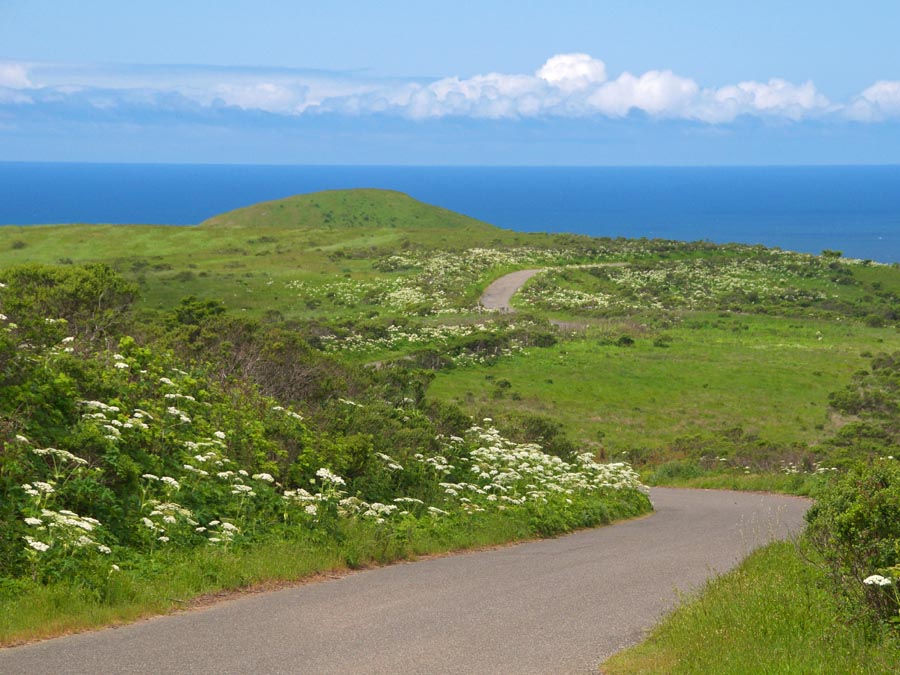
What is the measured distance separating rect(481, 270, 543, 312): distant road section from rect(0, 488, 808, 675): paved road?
7212 cm

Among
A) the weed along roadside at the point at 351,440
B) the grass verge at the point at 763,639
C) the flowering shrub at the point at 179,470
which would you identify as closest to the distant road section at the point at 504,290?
the weed along roadside at the point at 351,440

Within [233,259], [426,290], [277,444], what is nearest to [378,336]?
[426,290]

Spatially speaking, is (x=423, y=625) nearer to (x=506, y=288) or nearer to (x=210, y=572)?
(x=210, y=572)

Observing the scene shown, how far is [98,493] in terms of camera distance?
12172mm

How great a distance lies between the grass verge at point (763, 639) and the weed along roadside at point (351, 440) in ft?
0.53

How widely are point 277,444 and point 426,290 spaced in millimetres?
75637

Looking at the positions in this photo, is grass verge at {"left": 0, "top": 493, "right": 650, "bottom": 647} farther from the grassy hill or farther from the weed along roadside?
the grassy hill

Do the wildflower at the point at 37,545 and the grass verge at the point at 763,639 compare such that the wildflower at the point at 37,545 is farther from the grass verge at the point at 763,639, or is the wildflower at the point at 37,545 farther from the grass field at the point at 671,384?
the grass field at the point at 671,384

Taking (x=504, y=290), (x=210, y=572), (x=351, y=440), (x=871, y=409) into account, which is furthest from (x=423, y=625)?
(x=504, y=290)

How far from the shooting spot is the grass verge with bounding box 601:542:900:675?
26.0 ft

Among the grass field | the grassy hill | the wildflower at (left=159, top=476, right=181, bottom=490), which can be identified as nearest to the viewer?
the wildflower at (left=159, top=476, right=181, bottom=490)

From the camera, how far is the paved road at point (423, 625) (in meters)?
8.73

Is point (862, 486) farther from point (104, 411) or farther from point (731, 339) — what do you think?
point (731, 339)

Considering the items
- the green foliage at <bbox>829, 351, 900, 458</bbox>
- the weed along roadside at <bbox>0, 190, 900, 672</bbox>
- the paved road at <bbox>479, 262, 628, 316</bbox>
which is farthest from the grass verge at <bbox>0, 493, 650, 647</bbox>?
the paved road at <bbox>479, 262, 628, 316</bbox>
